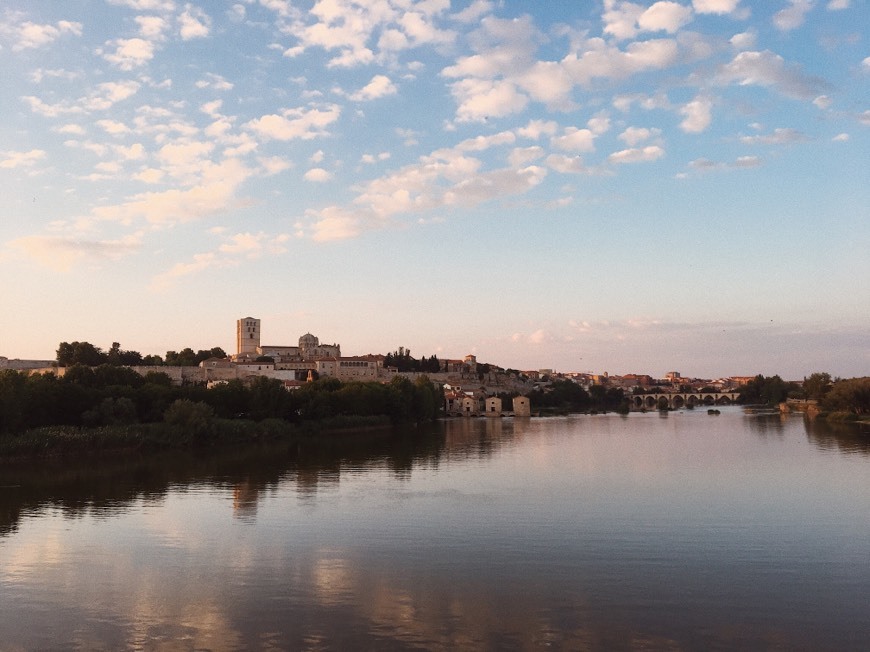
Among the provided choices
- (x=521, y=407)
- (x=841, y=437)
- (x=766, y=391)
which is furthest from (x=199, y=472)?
(x=766, y=391)

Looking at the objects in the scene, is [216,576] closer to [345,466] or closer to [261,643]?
[261,643]

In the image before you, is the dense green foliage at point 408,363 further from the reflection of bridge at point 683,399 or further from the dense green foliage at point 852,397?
the dense green foliage at point 852,397

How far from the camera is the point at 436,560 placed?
12.9 m

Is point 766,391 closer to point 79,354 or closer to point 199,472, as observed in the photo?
point 79,354

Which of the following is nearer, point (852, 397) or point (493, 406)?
point (852, 397)

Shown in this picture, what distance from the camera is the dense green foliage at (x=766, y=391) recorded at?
99.0 metres

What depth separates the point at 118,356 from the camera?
85.3 m

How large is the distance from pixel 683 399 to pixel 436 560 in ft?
426

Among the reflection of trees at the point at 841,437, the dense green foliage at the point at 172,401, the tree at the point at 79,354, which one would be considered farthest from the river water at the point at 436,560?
the tree at the point at 79,354

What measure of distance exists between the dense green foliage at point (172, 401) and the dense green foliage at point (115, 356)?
2970 cm

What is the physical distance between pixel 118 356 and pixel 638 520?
80.4 m

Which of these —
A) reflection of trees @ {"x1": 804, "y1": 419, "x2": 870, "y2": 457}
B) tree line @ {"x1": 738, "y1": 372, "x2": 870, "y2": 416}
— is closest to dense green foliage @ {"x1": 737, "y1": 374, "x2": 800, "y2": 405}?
tree line @ {"x1": 738, "y1": 372, "x2": 870, "y2": 416}

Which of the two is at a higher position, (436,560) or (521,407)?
(436,560)

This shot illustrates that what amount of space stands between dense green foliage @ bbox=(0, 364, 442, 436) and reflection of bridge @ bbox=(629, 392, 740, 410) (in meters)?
68.9
